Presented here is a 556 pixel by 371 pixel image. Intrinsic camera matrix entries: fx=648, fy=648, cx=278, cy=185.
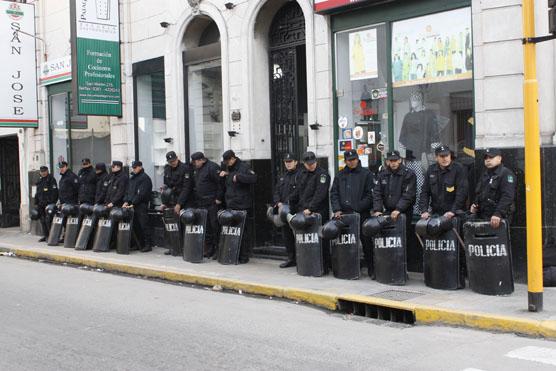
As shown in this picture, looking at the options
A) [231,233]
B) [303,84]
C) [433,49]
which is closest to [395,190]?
[433,49]

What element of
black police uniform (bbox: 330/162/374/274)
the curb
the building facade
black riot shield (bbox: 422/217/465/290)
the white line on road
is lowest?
the white line on road

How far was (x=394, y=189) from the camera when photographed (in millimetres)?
9641

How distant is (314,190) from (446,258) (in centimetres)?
271

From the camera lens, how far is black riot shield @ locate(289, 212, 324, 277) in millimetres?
10234

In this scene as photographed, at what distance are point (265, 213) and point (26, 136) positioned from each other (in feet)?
31.7

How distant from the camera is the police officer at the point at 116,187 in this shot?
14.0 m

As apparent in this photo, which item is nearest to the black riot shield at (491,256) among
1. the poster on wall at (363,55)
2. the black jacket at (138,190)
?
the poster on wall at (363,55)

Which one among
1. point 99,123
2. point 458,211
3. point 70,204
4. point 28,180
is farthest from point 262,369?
point 28,180

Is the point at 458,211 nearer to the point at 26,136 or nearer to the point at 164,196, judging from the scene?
the point at 164,196

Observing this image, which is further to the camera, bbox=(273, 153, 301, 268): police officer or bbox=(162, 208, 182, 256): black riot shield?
bbox=(162, 208, 182, 256): black riot shield

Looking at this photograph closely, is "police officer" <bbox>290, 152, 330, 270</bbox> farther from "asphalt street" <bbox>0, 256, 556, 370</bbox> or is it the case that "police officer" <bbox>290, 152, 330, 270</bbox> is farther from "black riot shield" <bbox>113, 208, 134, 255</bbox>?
"black riot shield" <bbox>113, 208, 134, 255</bbox>

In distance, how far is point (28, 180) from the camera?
1892cm

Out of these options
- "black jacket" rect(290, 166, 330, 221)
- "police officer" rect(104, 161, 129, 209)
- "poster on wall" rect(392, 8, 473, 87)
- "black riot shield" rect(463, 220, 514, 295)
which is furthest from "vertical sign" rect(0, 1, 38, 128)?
"black riot shield" rect(463, 220, 514, 295)

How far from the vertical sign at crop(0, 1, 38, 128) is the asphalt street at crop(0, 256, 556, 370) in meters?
9.11
